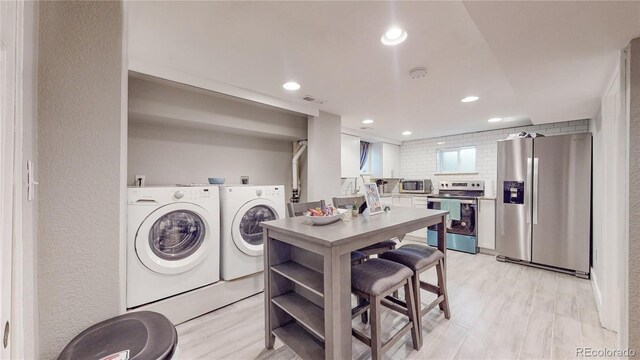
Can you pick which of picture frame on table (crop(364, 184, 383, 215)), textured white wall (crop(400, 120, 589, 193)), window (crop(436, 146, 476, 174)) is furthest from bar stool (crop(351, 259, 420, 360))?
window (crop(436, 146, 476, 174))

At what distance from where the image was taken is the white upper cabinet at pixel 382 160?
5332 millimetres

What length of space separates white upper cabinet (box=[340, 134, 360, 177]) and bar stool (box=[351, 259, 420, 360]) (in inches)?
107

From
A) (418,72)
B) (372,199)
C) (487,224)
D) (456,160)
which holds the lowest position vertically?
(487,224)

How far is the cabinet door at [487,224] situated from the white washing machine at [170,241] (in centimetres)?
387

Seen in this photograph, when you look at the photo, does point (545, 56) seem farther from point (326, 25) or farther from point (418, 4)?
point (326, 25)

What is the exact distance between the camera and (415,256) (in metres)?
1.92

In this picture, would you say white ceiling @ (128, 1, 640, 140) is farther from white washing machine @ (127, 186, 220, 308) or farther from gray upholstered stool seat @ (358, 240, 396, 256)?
gray upholstered stool seat @ (358, 240, 396, 256)

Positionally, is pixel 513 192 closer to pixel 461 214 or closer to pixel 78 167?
pixel 461 214

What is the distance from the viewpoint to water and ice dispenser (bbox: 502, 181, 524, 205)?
3.38 meters

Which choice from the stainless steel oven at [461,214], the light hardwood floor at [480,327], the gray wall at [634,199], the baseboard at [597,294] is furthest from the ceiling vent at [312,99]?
the baseboard at [597,294]

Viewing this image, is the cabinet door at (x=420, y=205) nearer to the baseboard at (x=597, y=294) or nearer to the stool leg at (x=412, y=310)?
the baseboard at (x=597, y=294)

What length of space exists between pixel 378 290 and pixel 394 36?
1569 millimetres

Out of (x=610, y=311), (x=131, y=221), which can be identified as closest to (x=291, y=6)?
(x=131, y=221)

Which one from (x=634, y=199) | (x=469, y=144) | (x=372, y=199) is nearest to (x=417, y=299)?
(x=372, y=199)
